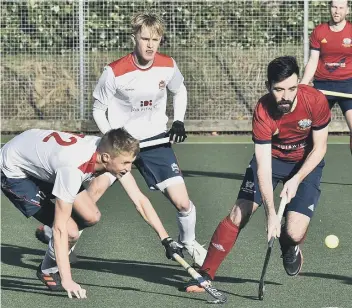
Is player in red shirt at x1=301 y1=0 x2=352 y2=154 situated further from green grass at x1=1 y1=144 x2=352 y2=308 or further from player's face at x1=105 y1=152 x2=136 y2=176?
player's face at x1=105 y1=152 x2=136 y2=176

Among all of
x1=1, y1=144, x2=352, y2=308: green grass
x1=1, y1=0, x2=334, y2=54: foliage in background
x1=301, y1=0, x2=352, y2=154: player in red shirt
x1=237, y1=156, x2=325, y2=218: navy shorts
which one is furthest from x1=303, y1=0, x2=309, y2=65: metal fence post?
x1=237, y1=156, x2=325, y2=218: navy shorts

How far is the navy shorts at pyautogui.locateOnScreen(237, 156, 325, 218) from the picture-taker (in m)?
6.36

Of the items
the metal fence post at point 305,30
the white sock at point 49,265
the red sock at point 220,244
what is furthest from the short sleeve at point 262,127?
the metal fence post at point 305,30

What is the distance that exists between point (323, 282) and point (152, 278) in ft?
3.46

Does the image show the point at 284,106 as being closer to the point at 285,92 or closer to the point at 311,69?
the point at 285,92

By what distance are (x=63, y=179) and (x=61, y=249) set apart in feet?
1.23

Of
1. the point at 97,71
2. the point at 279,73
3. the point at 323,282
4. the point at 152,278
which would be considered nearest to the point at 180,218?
the point at 152,278

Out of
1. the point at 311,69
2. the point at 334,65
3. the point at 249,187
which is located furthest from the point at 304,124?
the point at 334,65

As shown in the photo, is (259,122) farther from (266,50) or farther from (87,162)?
(266,50)

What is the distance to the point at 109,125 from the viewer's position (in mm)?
7352

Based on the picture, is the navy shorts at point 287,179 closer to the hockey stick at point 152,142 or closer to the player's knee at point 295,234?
the player's knee at point 295,234

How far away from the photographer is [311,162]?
637cm

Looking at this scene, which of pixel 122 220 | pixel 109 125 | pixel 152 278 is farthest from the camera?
pixel 122 220

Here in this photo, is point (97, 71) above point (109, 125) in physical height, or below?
below
